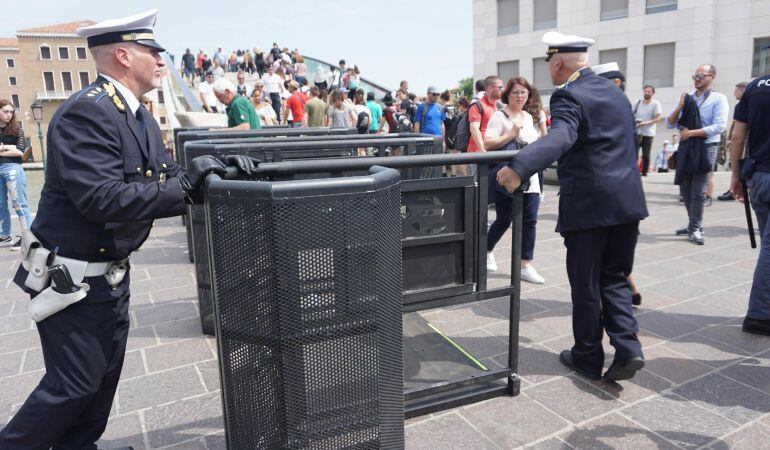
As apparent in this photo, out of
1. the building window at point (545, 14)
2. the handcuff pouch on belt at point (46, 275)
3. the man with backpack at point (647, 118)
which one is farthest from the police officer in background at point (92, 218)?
the building window at point (545, 14)

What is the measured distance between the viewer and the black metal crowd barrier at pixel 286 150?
349 centimetres

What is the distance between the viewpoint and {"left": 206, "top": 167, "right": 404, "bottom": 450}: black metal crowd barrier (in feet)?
4.95

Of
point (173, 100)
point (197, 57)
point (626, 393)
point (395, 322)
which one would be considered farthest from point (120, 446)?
point (197, 57)

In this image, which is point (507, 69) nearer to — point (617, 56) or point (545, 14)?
point (545, 14)

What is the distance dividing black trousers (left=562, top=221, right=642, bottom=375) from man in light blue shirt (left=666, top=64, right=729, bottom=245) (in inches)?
153

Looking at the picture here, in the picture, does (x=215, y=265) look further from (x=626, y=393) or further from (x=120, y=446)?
(x=626, y=393)

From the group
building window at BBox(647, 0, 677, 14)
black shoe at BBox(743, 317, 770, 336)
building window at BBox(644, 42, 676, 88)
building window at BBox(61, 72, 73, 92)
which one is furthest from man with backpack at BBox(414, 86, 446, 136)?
building window at BBox(61, 72, 73, 92)

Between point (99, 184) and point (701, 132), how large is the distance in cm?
660

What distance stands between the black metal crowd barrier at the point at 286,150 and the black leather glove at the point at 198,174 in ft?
4.42

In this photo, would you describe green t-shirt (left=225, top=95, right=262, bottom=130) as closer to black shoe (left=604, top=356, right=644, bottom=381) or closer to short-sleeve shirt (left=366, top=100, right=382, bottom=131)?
black shoe (left=604, top=356, right=644, bottom=381)

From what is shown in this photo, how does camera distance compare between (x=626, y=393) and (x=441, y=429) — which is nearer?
(x=441, y=429)

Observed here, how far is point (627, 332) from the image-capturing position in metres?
3.12

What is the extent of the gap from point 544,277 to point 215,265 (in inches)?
167

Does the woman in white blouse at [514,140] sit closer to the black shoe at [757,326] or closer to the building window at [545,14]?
the black shoe at [757,326]
